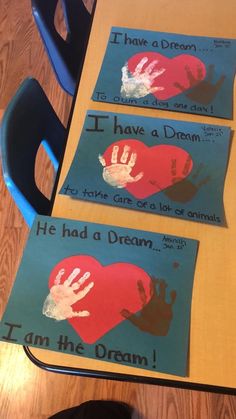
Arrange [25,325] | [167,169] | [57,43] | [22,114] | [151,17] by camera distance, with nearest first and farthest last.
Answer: [25,325] < [167,169] < [22,114] < [151,17] < [57,43]

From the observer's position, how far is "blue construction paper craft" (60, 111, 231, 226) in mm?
691

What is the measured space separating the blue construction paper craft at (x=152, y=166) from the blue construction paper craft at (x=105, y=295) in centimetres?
6

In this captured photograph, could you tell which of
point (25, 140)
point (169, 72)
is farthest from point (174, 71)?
point (25, 140)

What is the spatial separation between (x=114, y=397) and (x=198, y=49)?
3.16ft

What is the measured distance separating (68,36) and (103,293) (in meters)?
0.87

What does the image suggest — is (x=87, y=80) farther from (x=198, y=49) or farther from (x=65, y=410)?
(x=65, y=410)

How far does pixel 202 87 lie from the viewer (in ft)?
2.70

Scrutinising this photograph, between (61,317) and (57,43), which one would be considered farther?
(57,43)

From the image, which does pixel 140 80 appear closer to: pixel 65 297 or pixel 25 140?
pixel 25 140

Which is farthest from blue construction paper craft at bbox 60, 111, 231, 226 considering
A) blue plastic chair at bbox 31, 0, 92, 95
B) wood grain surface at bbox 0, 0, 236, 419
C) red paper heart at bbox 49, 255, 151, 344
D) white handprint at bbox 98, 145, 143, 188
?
wood grain surface at bbox 0, 0, 236, 419

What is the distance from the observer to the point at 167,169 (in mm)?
727

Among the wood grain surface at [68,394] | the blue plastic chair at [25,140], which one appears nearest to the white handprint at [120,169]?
the blue plastic chair at [25,140]

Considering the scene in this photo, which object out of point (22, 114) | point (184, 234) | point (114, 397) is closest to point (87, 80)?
point (22, 114)

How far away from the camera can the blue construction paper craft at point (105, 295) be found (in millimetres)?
578
